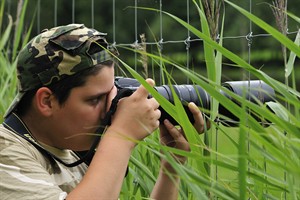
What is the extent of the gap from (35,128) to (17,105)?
6 cm

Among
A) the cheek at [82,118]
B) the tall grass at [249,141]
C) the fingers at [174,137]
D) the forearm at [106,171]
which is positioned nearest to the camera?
the tall grass at [249,141]

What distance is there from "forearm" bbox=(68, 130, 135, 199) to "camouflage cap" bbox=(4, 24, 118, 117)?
0.20 meters

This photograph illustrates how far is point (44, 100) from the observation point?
6.28 ft

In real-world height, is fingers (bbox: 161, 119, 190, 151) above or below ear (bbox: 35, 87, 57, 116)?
below

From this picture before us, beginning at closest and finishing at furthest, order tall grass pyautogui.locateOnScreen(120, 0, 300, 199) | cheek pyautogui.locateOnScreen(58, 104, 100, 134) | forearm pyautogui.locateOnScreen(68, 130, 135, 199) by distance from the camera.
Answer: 1. tall grass pyautogui.locateOnScreen(120, 0, 300, 199)
2. forearm pyautogui.locateOnScreen(68, 130, 135, 199)
3. cheek pyautogui.locateOnScreen(58, 104, 100, 134)

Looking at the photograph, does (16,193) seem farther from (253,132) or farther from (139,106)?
(253,132)

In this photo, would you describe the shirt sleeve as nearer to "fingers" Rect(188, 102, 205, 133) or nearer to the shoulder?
the shoulder

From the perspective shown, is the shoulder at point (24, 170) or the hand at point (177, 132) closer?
the shoulder at point (24, 170)

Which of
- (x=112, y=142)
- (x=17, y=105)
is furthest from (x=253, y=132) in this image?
(x=17, y=105)

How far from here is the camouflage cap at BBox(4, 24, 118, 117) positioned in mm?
1909

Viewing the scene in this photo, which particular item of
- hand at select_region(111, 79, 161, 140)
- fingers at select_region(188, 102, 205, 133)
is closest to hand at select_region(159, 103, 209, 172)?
fingers at select_region(188, 102, 205, 133)

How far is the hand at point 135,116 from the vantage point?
1.80m

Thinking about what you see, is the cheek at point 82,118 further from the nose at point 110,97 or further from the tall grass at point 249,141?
the tall grass at point 249,141

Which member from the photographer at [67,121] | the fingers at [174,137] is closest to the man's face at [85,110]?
the photographer at [67,121]
